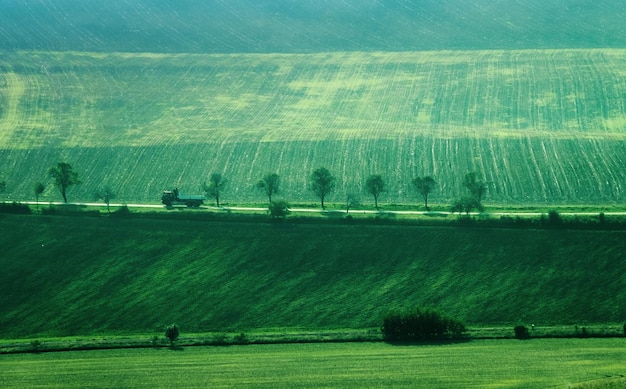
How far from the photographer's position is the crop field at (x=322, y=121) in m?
108

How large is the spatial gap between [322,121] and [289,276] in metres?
57.1

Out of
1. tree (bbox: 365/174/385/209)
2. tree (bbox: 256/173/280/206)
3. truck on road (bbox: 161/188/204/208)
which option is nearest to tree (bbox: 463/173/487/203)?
tree (bbox: 365/174/385/209)

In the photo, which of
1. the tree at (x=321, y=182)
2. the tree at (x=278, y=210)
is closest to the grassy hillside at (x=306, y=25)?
the tree at (x=321, y=182)

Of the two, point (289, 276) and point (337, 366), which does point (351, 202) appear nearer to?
point (289, 276)

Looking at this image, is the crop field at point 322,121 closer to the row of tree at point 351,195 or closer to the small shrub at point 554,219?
the row of tree at point 351,195

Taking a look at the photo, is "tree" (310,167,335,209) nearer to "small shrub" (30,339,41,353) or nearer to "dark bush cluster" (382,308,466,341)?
"dark bush cluster" (382,308,466,341)

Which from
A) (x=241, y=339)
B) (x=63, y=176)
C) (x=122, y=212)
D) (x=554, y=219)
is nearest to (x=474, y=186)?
(x=554, y=219)

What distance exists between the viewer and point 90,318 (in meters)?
72.9

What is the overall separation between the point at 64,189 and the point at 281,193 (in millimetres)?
21306

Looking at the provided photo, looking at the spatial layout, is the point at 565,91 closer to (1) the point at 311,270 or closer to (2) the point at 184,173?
(2) the point at 184,173

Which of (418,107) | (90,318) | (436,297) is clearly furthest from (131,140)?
(436,297)

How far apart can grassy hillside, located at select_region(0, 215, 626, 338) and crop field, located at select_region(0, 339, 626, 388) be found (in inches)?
252

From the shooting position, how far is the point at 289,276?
253 feet

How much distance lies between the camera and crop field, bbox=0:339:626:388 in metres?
55.8
